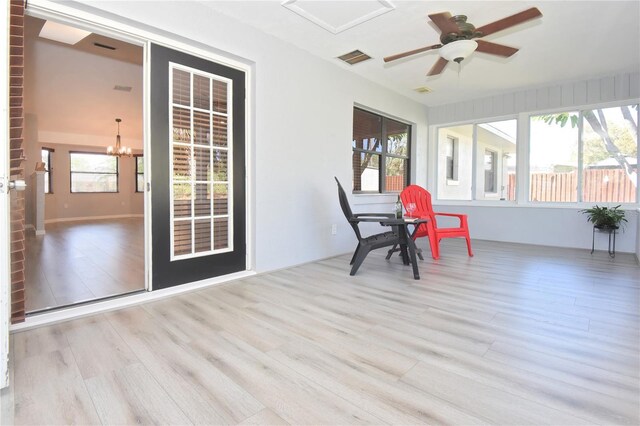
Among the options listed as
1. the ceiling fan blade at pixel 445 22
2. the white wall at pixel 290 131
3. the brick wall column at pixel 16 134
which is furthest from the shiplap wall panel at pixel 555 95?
the brick wall column at pixel 16 134

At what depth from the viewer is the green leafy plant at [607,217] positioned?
4.64 meters

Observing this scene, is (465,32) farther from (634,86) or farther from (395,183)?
(634,86)

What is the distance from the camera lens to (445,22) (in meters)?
2.67

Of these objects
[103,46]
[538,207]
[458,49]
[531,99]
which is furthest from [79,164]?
[538,207]

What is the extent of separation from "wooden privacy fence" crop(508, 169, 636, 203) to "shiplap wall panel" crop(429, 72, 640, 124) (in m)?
1.10

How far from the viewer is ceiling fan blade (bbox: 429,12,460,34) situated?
257 cm

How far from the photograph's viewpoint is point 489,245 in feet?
18.2

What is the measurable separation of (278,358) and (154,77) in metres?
2.48

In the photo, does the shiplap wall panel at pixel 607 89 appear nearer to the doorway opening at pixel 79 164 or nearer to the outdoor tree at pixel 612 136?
the outdoor tree at pixel 612 136

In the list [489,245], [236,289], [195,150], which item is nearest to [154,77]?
[195,150]

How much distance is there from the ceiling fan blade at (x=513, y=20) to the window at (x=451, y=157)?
4.33 metres

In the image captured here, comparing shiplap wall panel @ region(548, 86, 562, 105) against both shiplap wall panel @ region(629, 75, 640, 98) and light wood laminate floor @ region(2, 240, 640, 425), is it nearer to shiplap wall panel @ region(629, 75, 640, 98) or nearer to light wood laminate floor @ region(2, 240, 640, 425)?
shiplap wall panel @ region(629, 75, 640, 98)

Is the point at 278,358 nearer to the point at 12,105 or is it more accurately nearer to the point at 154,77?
the point at 12,105

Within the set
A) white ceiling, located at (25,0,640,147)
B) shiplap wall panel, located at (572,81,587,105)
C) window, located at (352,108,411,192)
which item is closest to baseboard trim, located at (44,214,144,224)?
white ceiling, located at (25,0,640,147)
